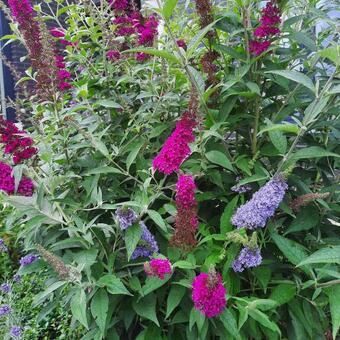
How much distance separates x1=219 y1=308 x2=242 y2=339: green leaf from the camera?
129 cm

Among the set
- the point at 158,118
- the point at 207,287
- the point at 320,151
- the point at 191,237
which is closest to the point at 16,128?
the point at 158,118

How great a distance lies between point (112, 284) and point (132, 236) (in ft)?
0.52

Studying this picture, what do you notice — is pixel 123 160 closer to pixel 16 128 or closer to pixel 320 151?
pixel 16 128

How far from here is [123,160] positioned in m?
1.72

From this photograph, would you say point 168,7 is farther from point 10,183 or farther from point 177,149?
point 10,183

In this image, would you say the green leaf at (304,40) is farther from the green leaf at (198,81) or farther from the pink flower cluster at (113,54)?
the pink flower cluster at (113,54)

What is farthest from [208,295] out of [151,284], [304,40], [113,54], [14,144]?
[113,54]

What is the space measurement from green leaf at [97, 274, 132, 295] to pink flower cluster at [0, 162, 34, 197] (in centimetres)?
42

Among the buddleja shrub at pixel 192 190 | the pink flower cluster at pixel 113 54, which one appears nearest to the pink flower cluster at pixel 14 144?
the buddleja shrub at pixel 192 190

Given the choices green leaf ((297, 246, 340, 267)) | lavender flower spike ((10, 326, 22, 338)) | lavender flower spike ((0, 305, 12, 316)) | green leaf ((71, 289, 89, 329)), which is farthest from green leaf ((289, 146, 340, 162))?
lavender flower spike ((0, 305, 12, 316))

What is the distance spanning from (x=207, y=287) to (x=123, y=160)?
71 centimetres

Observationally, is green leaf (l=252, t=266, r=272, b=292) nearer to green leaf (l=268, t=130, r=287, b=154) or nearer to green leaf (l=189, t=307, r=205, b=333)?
green leaf (l=189, t=307, r=205, b=333)

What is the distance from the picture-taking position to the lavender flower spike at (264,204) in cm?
129

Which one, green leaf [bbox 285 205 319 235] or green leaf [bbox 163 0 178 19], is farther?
green leaf [bbox 285 205 319 235]
